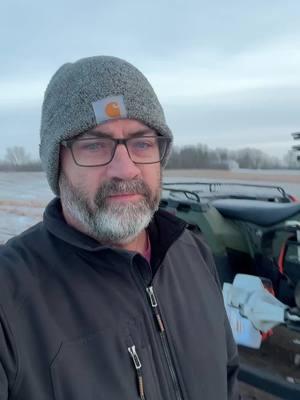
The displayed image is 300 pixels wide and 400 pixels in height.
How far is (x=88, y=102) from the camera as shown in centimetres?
147

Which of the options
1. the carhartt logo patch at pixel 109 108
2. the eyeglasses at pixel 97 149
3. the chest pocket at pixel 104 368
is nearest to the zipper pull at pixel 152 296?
the chest pocket at pixel 104 368

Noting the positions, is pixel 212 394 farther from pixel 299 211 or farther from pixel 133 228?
pixel 299 211

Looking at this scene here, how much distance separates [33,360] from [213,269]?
924mm

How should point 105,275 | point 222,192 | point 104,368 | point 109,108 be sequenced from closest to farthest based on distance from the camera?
point 104,368
point 105,275
point 109,108
point 222,192

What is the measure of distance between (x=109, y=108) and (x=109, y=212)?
0.35m

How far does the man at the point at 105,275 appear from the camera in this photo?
120 centimetres

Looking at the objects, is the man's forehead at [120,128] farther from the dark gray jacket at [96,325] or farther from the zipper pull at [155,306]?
the zipper pull at [155,306]

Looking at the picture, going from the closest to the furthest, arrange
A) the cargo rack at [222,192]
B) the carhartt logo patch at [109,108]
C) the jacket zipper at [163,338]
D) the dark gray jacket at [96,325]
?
the dark gray jacket at [96,325] < the jacket zipper at [163,338] < the carhartt logo patch at [109,108] < the cargo rack at [222,192]

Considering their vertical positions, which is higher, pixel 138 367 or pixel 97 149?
pixel 97 149

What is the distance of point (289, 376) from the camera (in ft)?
11.5

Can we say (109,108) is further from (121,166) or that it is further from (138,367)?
(138,367)

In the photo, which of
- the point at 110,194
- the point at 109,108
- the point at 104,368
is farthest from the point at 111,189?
the point at 104,368

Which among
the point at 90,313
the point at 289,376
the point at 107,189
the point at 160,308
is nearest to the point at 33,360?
the point at 90,313

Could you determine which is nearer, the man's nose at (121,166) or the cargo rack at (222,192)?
the man's nose at (121,166)
